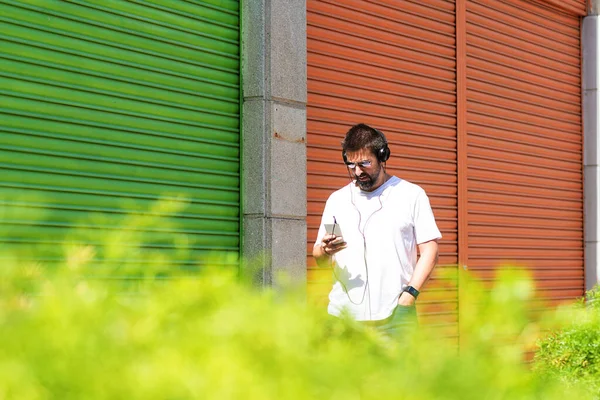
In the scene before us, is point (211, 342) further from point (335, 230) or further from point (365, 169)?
point (365, 169)

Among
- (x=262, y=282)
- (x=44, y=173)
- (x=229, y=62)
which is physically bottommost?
(x=262, y=282)

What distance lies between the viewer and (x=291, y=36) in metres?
9.45

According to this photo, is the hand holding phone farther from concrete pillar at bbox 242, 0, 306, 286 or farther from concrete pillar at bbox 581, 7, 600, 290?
concrete pillar at bbox 581, 7, 600, 290

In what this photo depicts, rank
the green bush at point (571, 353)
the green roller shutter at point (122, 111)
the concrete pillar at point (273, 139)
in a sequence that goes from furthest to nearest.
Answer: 1. the concrete pillar at point (273, 139)
2. the green bush at point (571, 353)
3. the green roller shutter at point (122, 111)

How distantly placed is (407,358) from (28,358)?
55 centimetres

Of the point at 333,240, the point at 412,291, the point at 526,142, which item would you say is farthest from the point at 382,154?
the point at 526,142

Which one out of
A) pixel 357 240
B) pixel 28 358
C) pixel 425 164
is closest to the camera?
pixel 28 358

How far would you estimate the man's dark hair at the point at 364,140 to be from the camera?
6.43m

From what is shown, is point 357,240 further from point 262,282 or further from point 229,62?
point 229,62

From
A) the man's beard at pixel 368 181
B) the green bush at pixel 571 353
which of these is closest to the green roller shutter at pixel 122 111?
the man's beard at pixel 368 181

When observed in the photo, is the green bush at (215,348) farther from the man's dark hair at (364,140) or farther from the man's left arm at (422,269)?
the man's dark hair at (364,140)

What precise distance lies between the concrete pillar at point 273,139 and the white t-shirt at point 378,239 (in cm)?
260

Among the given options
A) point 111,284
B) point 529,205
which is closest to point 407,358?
point 111,284

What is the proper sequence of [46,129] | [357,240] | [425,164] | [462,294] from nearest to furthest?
[462,294]
[357,240]
[46,129]
[425,164]
